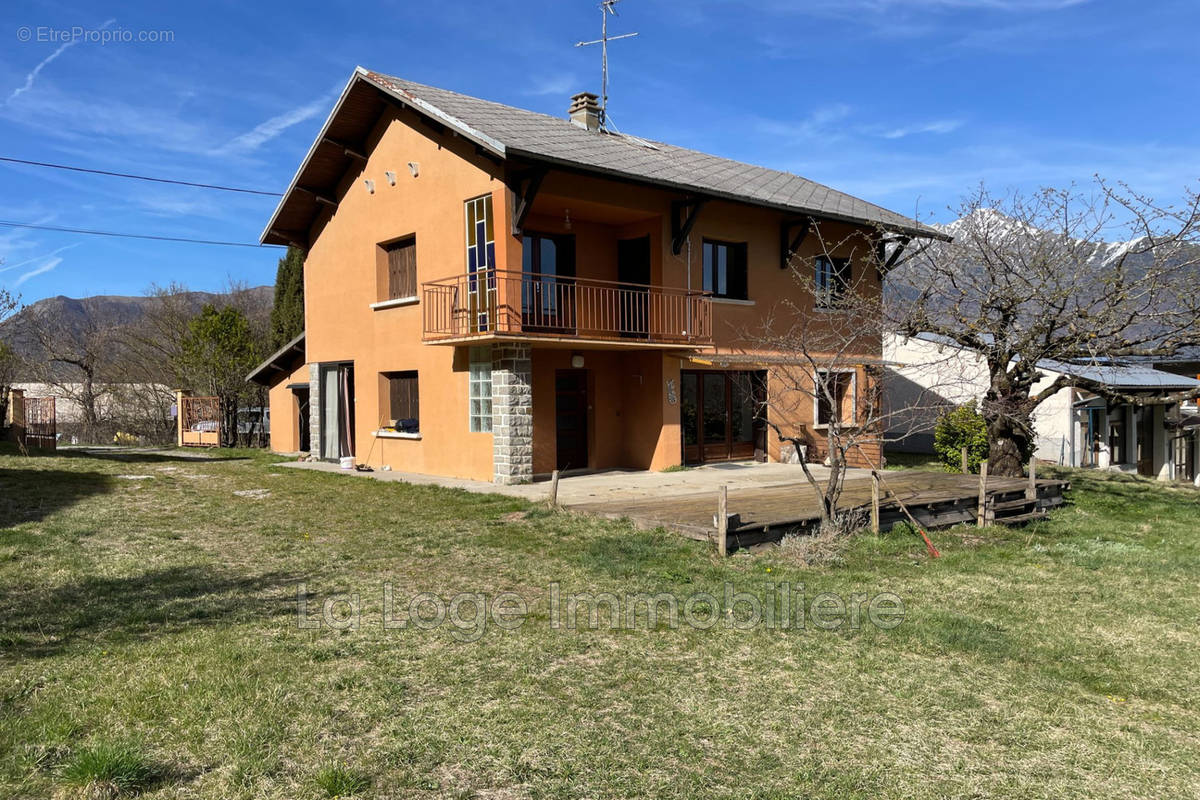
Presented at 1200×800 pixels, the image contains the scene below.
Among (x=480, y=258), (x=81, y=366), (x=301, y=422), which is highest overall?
(x=480, y=258)

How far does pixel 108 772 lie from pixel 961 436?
16790 millimetres

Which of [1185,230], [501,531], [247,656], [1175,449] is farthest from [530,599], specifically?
[1175,449]

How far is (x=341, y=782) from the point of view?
3605 millimetres

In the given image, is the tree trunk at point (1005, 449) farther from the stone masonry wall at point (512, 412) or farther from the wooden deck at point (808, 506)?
the stone masonry wall at point (512, 412)

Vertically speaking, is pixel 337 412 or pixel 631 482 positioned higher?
pixel 337 412

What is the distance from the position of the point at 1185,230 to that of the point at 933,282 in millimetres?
3408

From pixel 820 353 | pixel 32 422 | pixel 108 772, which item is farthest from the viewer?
pixel 32 422

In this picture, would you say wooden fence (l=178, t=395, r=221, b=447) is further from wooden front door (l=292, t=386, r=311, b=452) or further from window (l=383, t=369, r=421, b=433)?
window (l=383, t=369, r=421, b=433)

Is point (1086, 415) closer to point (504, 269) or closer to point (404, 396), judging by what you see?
point (504, 269)

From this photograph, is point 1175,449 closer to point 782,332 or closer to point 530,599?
point 782,332

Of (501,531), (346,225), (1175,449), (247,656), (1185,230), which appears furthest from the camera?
(1175,449)

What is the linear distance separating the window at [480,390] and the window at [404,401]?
6.31 ft

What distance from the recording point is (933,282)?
44.9 feet

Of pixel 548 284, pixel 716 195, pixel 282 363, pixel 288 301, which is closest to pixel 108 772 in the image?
pixel 548 284
